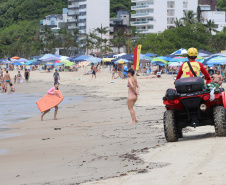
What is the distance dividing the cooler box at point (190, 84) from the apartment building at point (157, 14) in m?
109

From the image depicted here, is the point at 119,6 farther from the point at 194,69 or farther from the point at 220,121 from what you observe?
the point at 220,121

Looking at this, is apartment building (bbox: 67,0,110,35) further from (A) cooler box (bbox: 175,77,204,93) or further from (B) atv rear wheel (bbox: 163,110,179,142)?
(A) cooler box (bbox: 175,77,204,93)

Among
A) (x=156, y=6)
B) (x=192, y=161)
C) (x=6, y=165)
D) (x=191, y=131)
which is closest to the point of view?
(x=192, y=161)

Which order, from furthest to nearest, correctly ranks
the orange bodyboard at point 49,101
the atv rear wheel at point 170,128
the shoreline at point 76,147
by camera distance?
the orange bodyboard at point 49,101, the atv rear wheel at point 170,128, the shoreline at point 76,147

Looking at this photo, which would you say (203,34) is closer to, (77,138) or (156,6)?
(156,6)

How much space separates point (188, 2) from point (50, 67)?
56.5 m

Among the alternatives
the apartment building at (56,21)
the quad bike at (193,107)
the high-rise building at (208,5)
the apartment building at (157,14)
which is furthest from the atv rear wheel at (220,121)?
the apartment building at (56,21)

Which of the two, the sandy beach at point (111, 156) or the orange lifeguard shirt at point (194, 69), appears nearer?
the sandy beach at point (111, 156)

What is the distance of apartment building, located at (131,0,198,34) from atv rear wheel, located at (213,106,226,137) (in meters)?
109

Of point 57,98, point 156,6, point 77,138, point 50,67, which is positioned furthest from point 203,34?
point 77,138

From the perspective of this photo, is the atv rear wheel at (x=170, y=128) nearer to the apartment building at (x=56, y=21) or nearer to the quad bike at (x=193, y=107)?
the quad bike at (x=193, y=107)

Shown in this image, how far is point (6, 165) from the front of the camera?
7809 millimetres

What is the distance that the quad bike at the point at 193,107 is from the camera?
7.66 meters

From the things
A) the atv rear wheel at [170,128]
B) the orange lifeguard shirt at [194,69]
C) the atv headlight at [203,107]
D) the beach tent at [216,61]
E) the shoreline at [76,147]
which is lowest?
the shoreline at [76,147]
